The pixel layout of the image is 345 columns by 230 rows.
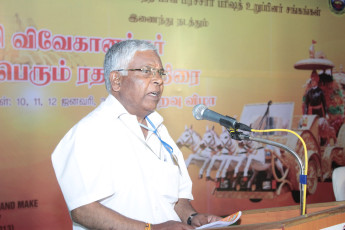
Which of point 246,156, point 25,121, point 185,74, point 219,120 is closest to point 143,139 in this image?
point 219,120

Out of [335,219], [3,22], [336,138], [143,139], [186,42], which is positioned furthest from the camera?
[336,138]

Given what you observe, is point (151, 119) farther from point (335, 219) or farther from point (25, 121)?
point (25, 121)

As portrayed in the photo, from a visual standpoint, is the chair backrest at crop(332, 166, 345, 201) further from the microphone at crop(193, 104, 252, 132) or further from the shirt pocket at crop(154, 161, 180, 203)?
the microphone at crop(193, 104, 252, 132)

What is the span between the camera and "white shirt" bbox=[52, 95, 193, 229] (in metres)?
1.65

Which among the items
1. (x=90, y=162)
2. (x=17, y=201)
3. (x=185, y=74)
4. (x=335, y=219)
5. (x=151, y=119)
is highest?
(x=185, y=74)

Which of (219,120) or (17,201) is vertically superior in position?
(219,120)

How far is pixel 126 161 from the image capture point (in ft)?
5.82

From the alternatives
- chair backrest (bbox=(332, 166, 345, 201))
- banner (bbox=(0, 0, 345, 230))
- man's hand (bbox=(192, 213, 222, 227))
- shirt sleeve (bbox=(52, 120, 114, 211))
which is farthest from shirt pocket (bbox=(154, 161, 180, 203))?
banner (bbox=(0, 0, 345, 230))

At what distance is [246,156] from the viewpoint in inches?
164

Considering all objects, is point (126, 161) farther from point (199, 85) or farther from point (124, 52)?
point (199, 85)

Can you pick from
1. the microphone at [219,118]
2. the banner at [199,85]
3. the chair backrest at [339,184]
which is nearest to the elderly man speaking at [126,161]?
the microphone at [219,118]

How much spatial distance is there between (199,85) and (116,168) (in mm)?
2314

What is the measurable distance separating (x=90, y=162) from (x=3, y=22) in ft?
6.53

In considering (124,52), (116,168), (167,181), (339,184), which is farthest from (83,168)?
(339,184)
